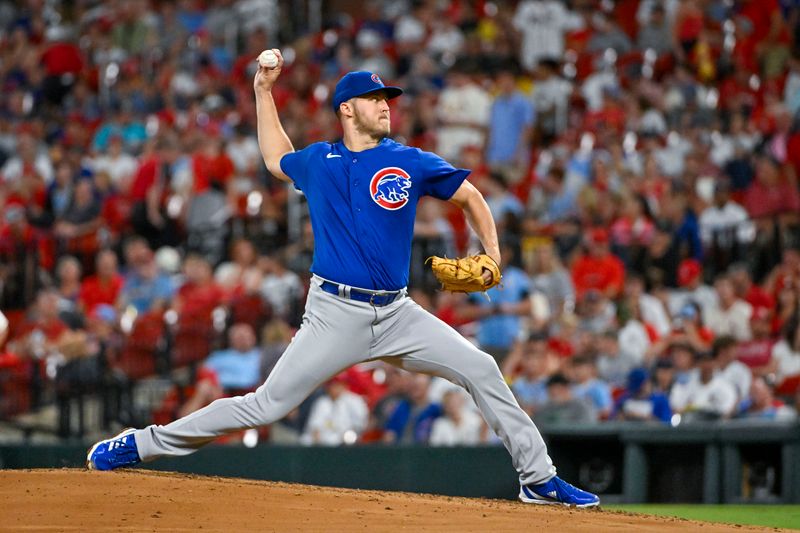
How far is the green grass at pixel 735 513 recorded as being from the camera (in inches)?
311

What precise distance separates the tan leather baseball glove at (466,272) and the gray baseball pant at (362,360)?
0.26m

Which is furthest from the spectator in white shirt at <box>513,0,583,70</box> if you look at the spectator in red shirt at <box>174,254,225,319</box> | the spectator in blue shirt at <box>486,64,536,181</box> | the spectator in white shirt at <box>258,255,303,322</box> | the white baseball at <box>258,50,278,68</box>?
the white baseball at <box>258,50,278,68</box>

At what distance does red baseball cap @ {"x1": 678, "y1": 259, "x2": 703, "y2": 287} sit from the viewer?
43.6 feet

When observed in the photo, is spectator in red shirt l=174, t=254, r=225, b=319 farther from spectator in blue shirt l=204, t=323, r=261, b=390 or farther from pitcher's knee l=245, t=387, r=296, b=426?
pitcher's knee l=245, t=387, r=296, b=426

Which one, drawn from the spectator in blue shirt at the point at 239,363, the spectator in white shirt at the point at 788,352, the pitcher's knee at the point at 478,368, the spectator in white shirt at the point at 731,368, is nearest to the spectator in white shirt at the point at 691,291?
the spectator in white shirt at the point at 788,352

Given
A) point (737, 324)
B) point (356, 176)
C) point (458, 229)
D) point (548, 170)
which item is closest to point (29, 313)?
point (458, 229)

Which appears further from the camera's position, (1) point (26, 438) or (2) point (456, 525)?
(1) point (26, 438)

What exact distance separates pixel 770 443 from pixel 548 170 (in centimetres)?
575

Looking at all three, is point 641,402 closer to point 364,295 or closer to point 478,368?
point 478,368

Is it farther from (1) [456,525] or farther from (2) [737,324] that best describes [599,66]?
(1) [456,525]

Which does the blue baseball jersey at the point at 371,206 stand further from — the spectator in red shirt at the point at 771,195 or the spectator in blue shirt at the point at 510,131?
the spectator in blue shirt at the point at 510,131

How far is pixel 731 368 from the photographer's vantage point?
11.2 m

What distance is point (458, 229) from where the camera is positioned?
48.6 ft

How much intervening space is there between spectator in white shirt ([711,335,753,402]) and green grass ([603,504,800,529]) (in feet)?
5.31
